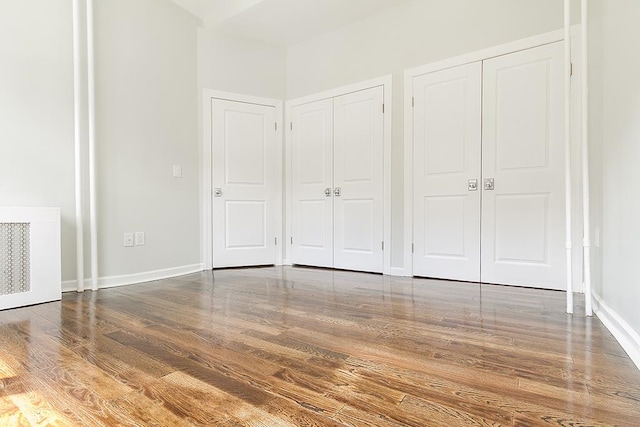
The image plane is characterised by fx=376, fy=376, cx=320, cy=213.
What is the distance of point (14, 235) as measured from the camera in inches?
95.9

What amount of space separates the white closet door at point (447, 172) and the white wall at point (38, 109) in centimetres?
296

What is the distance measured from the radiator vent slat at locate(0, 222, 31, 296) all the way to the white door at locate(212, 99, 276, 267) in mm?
1786

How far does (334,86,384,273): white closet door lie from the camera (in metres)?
3.84

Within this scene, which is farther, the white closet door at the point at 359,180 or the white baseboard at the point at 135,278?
the white closet door at the point at 359,180

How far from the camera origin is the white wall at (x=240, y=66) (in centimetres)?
402

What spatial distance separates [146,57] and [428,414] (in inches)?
145

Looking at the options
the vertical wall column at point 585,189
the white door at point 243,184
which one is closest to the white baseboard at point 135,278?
the white door at point 243,184

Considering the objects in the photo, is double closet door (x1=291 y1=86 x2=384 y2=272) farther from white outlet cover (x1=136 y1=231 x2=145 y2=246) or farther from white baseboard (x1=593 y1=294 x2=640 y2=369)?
white baseboard (x1=593 y1=294 x2=640 y2=369)

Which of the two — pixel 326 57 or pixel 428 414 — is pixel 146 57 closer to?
pixel 326 57

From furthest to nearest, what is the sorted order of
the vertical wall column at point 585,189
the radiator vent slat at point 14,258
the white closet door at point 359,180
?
the white closet door at point 359,180 < the radiator vent slat at point 14,258 < the vertical wall column at point 585,189

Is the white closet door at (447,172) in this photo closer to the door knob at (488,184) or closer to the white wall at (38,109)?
the door knob at (488,184)

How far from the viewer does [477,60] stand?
10.6 ft

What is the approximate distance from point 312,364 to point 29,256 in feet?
7.20

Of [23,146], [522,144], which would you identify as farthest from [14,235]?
[522,144]
